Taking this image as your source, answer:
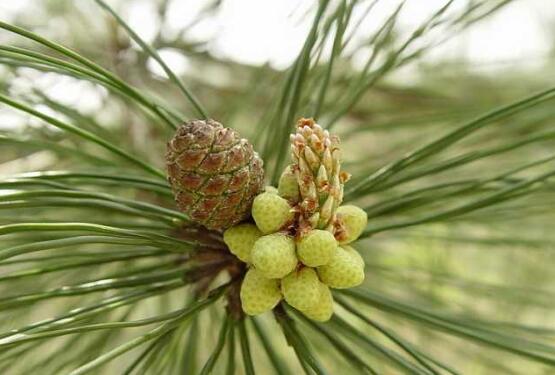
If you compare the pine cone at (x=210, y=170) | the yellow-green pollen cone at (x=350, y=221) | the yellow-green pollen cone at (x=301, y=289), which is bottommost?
the yellow-green pollen cone at (x=301, y=289)

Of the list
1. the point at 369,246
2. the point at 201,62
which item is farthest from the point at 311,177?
the point at 201,62

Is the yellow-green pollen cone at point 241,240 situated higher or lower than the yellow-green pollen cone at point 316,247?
higher

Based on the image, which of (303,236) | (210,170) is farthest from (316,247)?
(210,170)

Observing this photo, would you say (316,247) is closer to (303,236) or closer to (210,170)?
(303,236)

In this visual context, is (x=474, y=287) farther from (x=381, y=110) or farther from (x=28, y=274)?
(x=28, y=274)

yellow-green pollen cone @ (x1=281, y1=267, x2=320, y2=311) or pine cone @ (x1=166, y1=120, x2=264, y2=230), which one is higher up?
pine cone @ (x1=166, y1=120, x2=264, y2=230)

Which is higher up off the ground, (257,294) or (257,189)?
(257,189)
